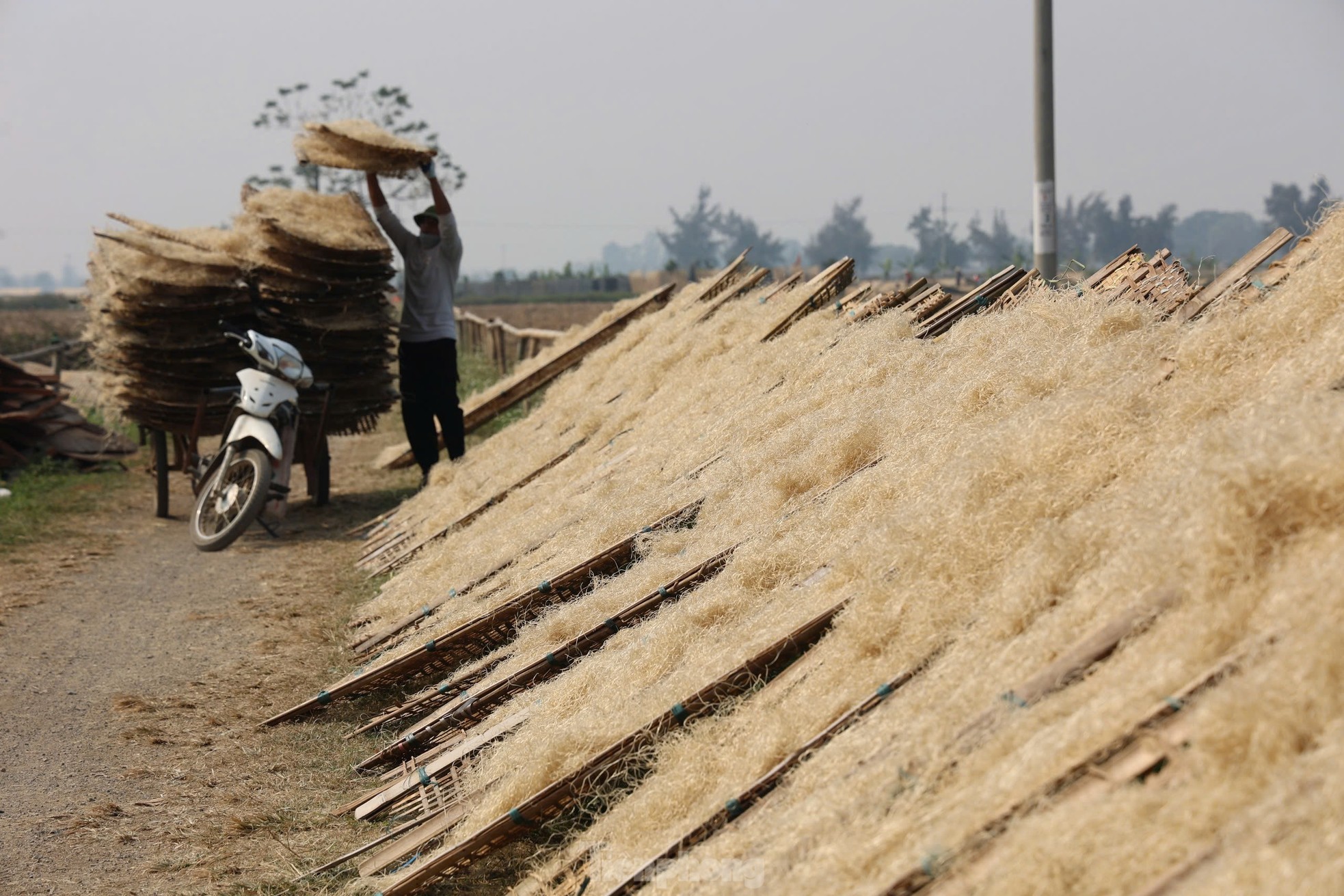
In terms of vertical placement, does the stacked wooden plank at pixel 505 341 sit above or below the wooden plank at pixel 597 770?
above

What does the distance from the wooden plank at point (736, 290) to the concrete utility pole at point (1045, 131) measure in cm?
193

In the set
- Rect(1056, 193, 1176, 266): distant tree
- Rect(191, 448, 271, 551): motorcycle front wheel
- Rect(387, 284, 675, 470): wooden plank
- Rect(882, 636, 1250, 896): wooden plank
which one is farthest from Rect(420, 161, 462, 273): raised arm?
Rect(1056, 193, 1176, 266): distant tree

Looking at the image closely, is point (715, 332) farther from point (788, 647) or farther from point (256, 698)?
point (788, 647)

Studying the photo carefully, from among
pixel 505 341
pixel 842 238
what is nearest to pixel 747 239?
pixel 842 238

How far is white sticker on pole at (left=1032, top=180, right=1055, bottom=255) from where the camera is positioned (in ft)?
28.0

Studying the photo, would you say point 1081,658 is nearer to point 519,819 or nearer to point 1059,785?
point 1059,785

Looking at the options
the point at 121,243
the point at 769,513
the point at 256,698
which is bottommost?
the point at 256,698

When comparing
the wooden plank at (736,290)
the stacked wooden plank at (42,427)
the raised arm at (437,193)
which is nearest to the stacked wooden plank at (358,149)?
the raised arm at (437,193)

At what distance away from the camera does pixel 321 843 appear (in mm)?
3598

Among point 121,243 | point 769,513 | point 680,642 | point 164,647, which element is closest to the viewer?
point 680,642

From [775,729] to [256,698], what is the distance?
2.95 meters

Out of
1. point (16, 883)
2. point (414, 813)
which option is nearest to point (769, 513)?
point (414, 813)

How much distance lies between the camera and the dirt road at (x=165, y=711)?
3.53 metres

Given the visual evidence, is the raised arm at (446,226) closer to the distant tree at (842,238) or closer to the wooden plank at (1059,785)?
the wooden plank at (1059,785)
